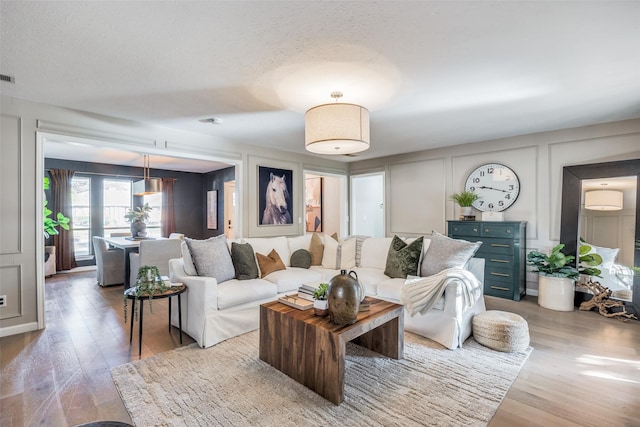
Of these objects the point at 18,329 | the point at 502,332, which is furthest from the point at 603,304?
the point at 18,329

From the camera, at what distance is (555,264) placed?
3.75 metres

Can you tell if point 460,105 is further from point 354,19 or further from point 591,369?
point 591,369

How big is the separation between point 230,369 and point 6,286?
2.54m

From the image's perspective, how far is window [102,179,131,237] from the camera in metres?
6.82

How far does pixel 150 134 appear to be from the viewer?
387 cm

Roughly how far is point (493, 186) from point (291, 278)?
137 inches

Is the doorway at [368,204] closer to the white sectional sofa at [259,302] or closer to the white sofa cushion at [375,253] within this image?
the white sofa cushion at [375,253]

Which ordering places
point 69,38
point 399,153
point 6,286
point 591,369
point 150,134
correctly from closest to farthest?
1. point 69,38
2. point 591,369
3. point 6,286
4. point 150,134
5. point 399,153

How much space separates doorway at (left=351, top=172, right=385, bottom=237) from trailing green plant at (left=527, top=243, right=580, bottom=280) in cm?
269

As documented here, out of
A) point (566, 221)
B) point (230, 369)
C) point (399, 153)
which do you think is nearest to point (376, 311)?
point (230, 369)

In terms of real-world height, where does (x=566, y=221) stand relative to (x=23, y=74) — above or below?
below

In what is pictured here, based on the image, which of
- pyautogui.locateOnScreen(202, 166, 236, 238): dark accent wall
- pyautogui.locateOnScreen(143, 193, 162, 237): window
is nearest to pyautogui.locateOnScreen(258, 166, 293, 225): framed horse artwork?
pyautogui.locateOnScreen(202, 166, 236, 238): dark accent wall

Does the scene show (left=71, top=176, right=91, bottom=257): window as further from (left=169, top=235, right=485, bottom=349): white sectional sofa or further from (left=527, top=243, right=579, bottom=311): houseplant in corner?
(left=527, top=243, right=579, bottom=311): houseplant in corner

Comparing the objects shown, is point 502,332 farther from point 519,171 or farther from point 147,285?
point 147,285
